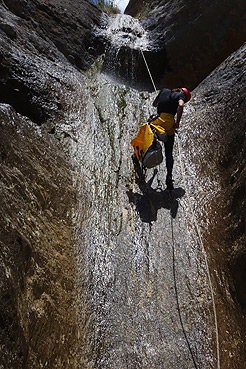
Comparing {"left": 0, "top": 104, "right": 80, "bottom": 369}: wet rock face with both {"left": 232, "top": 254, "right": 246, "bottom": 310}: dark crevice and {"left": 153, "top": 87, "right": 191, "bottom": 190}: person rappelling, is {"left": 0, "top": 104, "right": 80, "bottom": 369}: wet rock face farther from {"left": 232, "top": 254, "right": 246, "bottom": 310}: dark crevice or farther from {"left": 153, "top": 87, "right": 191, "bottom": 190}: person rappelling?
{"left": 232, "top": 254, "right": 246, "bottom": 310}: dark crevice

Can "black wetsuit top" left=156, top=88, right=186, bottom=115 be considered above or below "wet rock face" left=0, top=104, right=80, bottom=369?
above

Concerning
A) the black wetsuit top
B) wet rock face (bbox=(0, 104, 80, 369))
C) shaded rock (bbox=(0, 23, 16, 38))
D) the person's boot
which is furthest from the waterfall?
wet rock face (bbox=(0, 104, 80, 369))

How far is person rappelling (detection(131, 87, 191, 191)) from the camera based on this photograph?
185 inches

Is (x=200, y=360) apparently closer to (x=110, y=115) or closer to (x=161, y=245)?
(x=161, y=245)

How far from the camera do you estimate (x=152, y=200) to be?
489cm

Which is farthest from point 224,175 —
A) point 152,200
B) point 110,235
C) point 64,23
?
point 64,23

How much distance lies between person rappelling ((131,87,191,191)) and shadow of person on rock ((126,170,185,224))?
0.17 m

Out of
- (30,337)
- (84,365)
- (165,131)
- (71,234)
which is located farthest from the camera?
(165,131)

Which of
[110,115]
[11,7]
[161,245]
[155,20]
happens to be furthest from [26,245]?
[155,20]

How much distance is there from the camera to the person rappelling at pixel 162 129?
469cm

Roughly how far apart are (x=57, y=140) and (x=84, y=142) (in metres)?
0.61

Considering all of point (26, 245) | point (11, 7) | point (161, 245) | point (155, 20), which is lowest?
point (26, 245)

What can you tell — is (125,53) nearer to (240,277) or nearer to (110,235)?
(110,235)

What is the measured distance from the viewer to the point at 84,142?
5863mm
